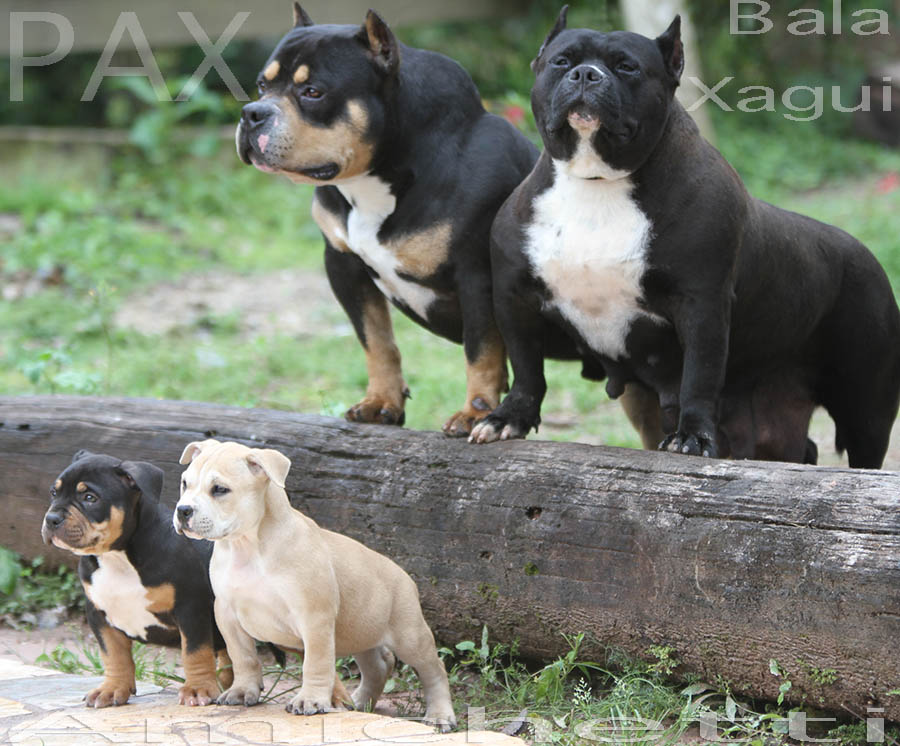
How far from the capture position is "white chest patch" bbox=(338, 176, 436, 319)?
3980mm

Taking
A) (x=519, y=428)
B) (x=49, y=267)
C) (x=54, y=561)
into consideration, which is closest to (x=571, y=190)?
(x=519, y=428)

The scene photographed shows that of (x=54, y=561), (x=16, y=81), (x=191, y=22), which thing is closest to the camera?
(x=54, y=561)

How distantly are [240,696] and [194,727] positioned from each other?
201 millimetres

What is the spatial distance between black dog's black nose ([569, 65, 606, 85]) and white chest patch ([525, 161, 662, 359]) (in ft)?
0.95

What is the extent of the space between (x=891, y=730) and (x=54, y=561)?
9.74 ft

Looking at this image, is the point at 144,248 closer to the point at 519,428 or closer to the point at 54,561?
the point at 54,561

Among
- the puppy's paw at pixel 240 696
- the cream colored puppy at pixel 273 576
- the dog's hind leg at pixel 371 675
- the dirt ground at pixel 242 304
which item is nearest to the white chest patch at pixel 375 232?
the cream colored puppy at pixel 273 576

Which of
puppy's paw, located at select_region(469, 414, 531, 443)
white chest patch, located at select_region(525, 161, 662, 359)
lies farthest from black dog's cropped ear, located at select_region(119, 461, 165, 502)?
white chest patch, located at select_region(525, 161, 662, 359)

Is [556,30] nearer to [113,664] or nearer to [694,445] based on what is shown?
[694,445]

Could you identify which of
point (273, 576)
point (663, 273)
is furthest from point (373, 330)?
point (273, 576)

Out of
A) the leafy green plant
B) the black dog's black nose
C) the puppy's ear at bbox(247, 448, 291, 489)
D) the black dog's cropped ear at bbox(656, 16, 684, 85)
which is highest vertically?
the black dog's cropped ear at bbox(656, 16, 684, 85)

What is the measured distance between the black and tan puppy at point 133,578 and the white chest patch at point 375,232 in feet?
4.02

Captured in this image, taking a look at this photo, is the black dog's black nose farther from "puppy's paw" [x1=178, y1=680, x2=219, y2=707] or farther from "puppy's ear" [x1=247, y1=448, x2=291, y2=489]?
"puppy's paw" [x1=178, y1=680, x2=219, y2=707]

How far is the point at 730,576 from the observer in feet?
10.2
